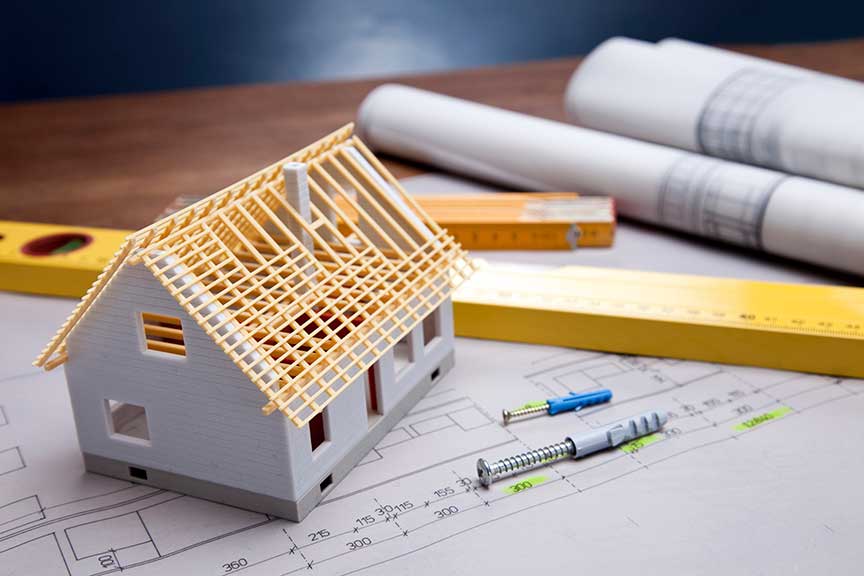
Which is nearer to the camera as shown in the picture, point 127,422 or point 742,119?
point 127,422

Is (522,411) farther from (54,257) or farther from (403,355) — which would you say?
(54,257)

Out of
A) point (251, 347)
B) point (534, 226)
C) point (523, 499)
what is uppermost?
point (251, 347)

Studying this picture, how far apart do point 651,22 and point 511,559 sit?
9.42 ft

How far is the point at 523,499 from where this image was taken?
4.96 ft

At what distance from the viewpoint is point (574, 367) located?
1889mm

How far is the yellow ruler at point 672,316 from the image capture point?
1.82 m

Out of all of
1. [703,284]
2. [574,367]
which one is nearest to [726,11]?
[703,284]

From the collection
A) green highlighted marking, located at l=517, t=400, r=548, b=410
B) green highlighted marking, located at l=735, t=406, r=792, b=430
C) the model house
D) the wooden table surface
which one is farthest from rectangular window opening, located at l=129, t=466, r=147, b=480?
the wooden table surface

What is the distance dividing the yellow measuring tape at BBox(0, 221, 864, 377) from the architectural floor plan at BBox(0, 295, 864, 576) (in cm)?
5

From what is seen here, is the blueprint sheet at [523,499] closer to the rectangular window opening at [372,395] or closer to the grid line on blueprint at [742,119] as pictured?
the rectangular window opening at [372,395]

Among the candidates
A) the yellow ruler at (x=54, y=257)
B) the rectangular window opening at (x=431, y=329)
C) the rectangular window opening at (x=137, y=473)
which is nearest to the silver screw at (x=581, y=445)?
the rectangular window opening at (x=431, y=329)

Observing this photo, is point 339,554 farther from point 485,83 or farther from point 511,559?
point 485,83

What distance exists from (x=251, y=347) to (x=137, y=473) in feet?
1.21

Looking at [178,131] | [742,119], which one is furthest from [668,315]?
[178,131]
